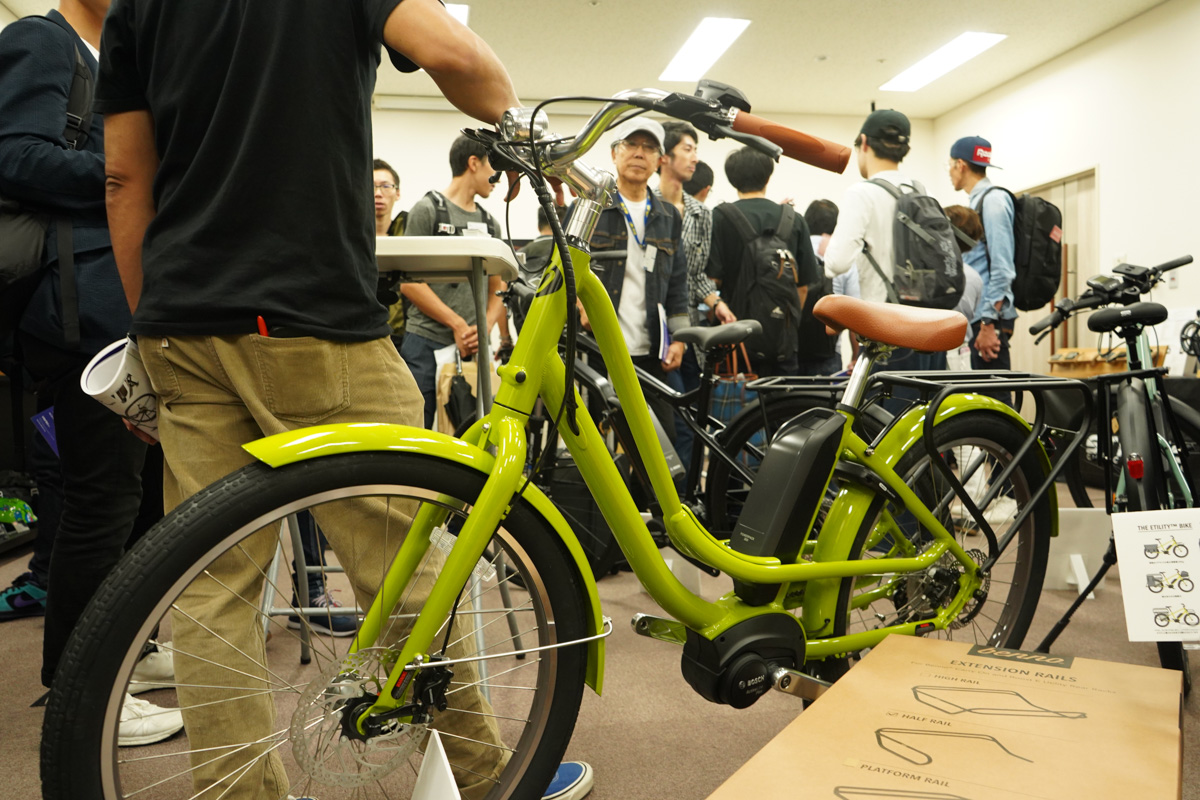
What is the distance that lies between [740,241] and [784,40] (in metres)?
4.79

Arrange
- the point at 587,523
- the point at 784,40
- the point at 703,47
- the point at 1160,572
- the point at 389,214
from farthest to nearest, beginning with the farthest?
the point at 703,47 < the point at 784,40 < the point at 389,214 < the point at 587,523 < the point at 1160,572

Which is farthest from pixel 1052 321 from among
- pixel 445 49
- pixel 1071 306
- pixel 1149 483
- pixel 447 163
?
pixel 447 163

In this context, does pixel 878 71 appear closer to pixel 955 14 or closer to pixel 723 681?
pixel 955 14

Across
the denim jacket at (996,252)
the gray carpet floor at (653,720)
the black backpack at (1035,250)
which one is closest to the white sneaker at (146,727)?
the gray carpet floor at (653,720)

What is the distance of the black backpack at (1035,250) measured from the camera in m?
3.61

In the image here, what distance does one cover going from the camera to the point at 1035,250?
3.66 m

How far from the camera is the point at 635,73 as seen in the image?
7.56 m

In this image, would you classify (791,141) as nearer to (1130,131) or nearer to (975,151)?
(975,151)

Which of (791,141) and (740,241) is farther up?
(740,241)

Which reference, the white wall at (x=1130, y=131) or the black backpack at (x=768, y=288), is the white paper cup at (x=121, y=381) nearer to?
the black backpack at (x=768, y=288)

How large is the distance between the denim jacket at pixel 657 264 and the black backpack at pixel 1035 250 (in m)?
1.71

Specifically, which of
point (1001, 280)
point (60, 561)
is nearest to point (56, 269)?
point (60, 561)

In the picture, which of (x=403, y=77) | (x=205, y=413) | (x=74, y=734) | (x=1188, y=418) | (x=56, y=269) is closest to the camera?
(x=74, y=734)

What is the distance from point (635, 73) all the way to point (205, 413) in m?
7.35
